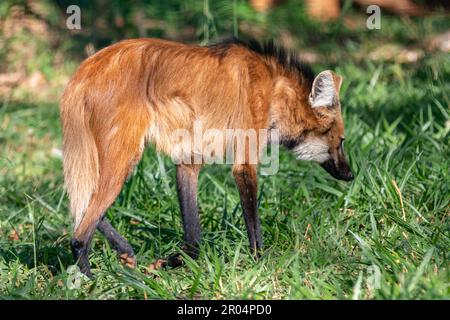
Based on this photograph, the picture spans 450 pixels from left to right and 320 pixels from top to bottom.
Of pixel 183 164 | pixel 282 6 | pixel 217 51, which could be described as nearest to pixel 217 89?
pixel 217 51

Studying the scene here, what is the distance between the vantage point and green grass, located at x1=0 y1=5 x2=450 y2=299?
11.1 ft

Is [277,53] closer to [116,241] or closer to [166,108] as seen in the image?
[166,108]

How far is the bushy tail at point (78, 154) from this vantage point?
3.67m

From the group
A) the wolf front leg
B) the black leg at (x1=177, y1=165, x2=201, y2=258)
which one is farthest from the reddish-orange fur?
the black leg at (x1=177, y1=165, x2=201, y2=258)

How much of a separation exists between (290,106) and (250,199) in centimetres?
55

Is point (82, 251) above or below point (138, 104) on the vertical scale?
below

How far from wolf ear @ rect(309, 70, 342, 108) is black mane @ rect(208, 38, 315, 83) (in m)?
0.08

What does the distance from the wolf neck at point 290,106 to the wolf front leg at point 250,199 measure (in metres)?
0.32

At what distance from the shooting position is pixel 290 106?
411cm

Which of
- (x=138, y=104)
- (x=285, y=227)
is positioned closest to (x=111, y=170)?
(x=138, y=104)

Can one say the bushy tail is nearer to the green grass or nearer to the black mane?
the green grass

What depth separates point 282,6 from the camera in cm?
870

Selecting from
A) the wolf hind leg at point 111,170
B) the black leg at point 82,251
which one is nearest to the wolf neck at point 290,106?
the wolf hind leg at point 111,170
